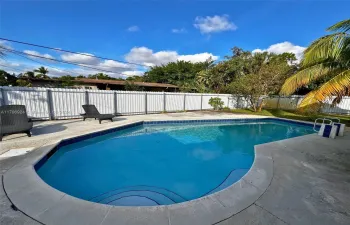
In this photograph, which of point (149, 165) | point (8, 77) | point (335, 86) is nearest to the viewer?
point (149, 165)

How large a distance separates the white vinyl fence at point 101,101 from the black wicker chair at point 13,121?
2648mm

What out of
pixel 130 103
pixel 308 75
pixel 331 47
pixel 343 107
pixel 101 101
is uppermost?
pixel 331 47

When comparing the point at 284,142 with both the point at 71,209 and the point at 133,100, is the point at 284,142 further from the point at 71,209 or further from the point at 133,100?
the point at 133,100

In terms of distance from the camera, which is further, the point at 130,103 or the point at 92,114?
the point at 130,103

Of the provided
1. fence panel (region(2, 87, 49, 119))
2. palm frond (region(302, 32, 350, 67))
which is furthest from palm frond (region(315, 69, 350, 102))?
fence panel (region(2, 87, 49, 119))

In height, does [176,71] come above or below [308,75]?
above

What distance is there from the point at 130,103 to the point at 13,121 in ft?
20.0

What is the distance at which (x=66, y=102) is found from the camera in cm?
836

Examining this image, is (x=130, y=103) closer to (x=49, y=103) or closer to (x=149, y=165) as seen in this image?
(x=49, y=103)

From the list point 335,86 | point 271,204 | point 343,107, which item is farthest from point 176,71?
point 271,204

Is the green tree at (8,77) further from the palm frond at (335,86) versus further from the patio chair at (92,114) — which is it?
the palm frond at (335,86)

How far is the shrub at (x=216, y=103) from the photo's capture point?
15.0 meters

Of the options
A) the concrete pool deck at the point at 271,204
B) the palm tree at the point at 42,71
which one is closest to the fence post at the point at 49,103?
the concrete pool deck at the point at 271,204

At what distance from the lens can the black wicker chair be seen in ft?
16.0
